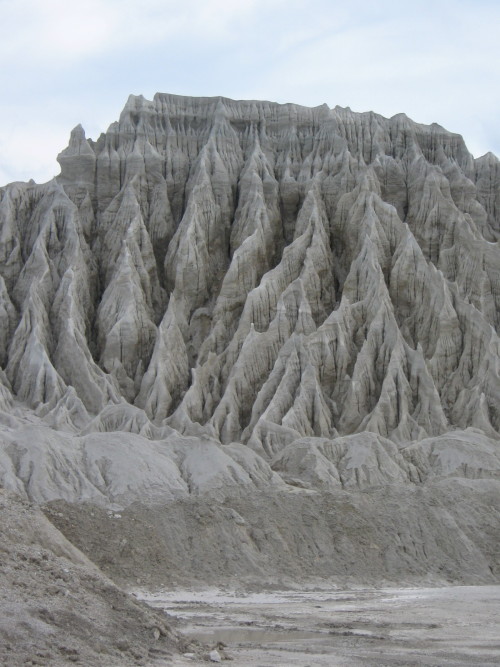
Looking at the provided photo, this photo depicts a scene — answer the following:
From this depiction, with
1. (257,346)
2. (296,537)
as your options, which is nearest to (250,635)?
(296,537)

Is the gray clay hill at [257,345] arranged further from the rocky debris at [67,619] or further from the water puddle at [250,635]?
the rocky debris at [67,619]

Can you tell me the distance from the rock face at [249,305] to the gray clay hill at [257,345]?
0.47ft

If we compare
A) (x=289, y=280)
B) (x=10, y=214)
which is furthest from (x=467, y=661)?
(x=10, y=214)

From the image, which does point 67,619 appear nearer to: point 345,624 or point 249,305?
point 345,624

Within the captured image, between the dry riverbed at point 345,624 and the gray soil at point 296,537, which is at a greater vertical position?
the gray soil at point 296,537

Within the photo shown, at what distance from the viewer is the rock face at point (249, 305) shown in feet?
176

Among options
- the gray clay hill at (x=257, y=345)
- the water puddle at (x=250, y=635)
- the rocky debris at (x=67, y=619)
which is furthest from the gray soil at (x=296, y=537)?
the rocky debris at (x=67, y=619)

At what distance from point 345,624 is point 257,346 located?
32.3 m

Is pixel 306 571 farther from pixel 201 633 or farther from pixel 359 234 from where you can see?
pixel 359 234

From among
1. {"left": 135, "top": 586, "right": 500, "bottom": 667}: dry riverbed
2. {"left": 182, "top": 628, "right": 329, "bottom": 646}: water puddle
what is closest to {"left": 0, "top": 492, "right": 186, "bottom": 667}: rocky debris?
{"left": 135, "top": 586, "right": 500, "bottom": 667}: dry riverbed

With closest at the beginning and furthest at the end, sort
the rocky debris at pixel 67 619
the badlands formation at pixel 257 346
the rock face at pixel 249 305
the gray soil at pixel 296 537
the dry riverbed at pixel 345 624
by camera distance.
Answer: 1. the rocky debris at pixel 67 619
2. the dry riverbed at pixel 345 624
3. the gray soil at pixel 296 537
4. the badlands formation at pixel 257 346
5. the rock face at pixel 249 305

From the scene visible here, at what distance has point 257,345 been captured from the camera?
65062 mm

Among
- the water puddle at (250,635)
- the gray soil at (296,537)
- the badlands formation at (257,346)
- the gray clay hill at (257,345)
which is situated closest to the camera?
the water puddle at (250,635)

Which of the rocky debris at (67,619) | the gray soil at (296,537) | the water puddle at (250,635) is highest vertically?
the gray soil at (296,537)
